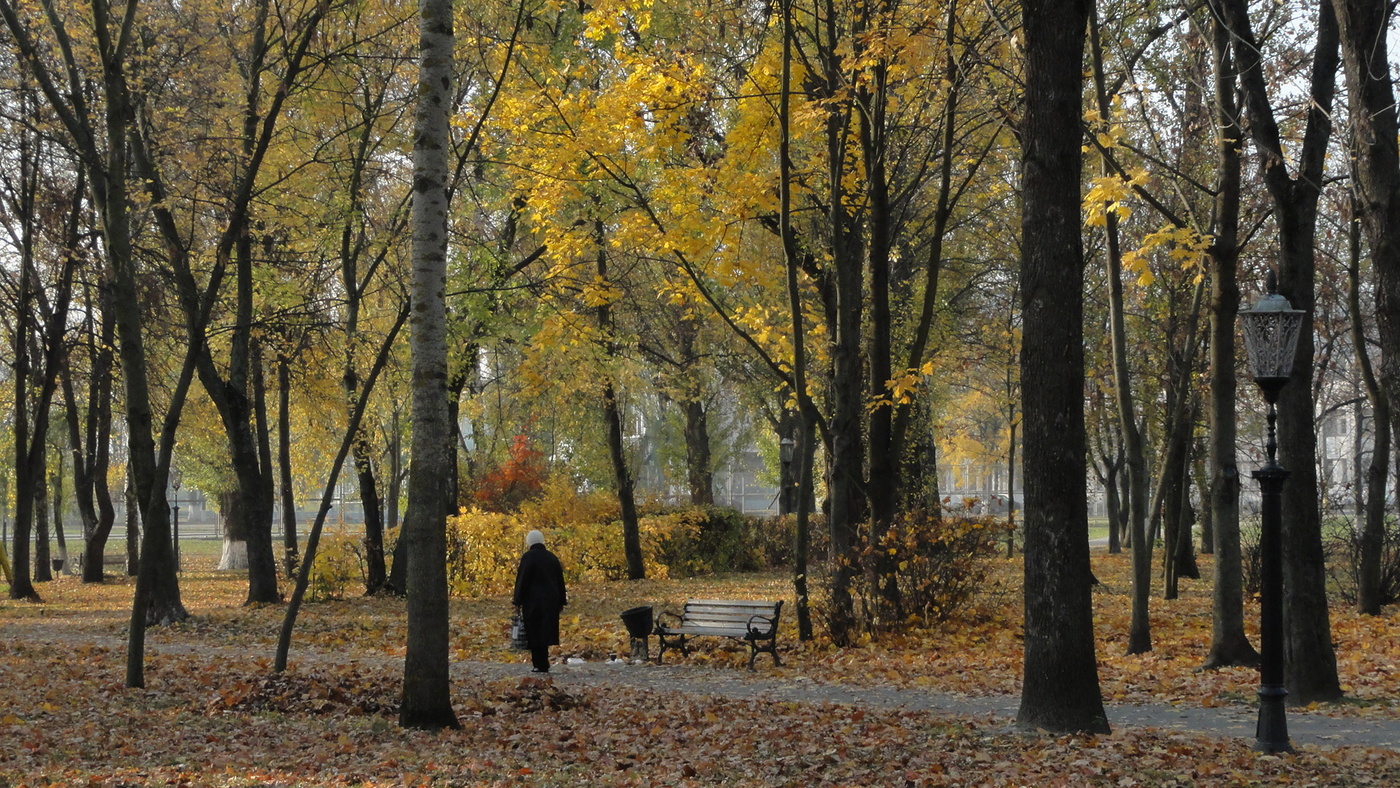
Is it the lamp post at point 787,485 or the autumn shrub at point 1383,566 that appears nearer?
the autumn shrub at point 1383,566

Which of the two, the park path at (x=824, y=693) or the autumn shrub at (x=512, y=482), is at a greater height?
the autumn shrub at (x=512, y=482)

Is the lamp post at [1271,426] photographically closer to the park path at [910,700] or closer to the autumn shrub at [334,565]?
the park path at [910,700]

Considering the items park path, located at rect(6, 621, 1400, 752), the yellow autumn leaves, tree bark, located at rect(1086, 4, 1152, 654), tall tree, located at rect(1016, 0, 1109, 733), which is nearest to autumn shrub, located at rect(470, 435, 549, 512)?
park path, located at rect(6, 621, 1400, 752)

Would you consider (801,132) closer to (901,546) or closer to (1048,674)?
(901,546)

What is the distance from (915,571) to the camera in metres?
13.5

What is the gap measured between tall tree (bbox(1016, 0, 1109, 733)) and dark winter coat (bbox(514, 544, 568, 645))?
19.2 ft

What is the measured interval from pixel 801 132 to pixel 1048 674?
7.37 metres

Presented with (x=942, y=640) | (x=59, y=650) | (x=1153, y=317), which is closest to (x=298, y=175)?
(x=59, y=650)

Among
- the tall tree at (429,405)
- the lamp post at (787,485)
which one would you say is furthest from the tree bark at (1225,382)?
the lamp post at (787,485)

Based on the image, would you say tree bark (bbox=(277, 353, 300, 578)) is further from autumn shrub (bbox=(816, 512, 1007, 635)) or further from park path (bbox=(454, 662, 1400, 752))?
autumn shrub (bbox=(816, 512, 1007, 635))

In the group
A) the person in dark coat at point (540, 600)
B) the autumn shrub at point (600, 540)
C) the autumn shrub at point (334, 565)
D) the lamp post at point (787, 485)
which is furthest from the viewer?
the lamp post at point (787, 485)

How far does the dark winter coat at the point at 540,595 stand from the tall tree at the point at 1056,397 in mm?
5859

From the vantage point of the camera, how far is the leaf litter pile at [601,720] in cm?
673

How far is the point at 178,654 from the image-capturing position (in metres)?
13.0
